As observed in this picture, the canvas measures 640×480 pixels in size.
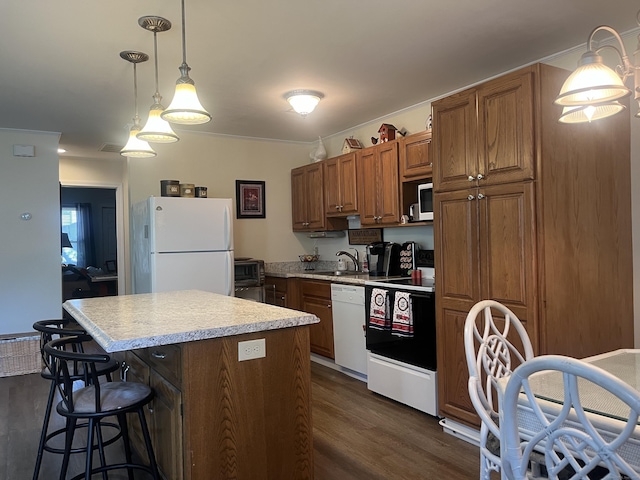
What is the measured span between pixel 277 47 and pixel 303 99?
2.84 feet

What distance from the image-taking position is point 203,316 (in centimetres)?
205

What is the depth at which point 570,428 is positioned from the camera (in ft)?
3.13

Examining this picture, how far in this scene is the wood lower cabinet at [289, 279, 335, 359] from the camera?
14.2 feet

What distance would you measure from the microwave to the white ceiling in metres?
0.79

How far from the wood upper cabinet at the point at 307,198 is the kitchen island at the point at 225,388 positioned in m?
2.93

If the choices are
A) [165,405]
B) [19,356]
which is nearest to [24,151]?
[19,356]

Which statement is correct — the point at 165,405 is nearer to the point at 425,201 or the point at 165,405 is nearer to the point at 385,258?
the point at 425,201

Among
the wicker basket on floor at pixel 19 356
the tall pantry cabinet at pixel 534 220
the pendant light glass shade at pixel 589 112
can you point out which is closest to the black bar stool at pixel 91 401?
the tall pantry cabinet at pixel 534 220

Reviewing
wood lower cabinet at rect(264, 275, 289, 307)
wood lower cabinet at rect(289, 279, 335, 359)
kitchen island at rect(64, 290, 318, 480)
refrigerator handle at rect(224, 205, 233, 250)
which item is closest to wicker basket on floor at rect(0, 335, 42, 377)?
refrigerator handle at rect(224, 205, 233, 250)

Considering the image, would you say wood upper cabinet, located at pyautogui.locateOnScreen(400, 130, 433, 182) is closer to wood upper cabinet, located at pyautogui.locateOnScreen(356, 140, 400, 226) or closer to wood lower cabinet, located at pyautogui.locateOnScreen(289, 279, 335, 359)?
wood upper cabinet, located at pyautogui.locateOnScreen(356, 140, 400, 226)

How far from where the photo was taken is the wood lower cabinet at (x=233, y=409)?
1742mm

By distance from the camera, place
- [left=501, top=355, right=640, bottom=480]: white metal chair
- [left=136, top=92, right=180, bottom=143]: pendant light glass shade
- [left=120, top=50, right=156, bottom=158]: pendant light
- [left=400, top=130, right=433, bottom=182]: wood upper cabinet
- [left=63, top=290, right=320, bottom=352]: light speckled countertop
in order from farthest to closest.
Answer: [left=400, top=130, right=433, bottom=182]: wood upper cabinet
[left=120, top=50, right=156, bottom=158]: pendant light
[left=136, top=92, right=180, bottom=143]: pendant light glass shade
[left=63, top=290, right=320, bottom=352]: light speckled countertop
[left=501, top=355, right=640, bottom=480]: white metal chair

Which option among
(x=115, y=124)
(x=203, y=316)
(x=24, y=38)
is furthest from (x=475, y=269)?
(x=115, y=124)

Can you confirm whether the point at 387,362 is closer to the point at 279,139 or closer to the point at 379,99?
the point at 379,99
